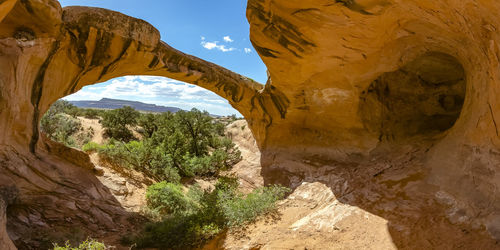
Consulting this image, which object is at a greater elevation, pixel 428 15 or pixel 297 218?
pixel 428 15

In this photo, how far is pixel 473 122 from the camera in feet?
11.4

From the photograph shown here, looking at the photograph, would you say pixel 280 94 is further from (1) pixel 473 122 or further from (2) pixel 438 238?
(2) pixel 438 238

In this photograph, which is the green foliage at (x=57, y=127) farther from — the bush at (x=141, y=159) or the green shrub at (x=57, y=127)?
the bush at (x=141, y=159)

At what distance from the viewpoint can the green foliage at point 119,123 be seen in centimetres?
1762

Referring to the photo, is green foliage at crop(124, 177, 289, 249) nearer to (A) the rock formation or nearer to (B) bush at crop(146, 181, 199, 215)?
(A) the rock formation

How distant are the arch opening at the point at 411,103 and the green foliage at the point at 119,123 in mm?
17446

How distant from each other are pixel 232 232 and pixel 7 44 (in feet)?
16.7

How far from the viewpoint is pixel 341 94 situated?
21.5ft

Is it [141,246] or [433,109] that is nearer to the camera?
[141,246]

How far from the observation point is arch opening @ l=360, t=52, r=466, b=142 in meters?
6.18

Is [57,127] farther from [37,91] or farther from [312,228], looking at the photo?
[312,228]

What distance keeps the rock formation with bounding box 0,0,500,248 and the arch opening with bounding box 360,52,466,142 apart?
31mm

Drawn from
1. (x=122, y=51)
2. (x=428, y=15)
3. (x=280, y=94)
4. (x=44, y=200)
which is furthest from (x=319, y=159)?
(x=44, y=200)

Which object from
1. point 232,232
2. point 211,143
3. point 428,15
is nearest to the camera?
point 428,15
